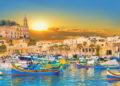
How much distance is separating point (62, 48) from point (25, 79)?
7863 cm

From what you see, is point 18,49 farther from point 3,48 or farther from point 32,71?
point 32,71

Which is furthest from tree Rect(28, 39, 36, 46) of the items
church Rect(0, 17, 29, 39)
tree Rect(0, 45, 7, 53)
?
tree Rect(0, 45, 7, 53)

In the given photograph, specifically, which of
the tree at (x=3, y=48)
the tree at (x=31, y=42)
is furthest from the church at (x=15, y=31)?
the tree at (x=3, y=48)

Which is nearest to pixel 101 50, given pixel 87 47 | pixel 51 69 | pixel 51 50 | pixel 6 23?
pixel 87 47

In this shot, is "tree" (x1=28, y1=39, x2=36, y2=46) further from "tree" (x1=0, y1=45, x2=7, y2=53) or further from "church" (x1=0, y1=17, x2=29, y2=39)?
"tree" (x1=0, y1=45, x2=7, y2=53)

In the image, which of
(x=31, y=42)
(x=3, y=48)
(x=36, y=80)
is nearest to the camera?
(x=36, y=80)

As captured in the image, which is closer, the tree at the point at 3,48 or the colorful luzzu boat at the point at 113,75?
the colorful luzzu boat at the point at 113,75

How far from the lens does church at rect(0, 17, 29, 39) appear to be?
14562 cm

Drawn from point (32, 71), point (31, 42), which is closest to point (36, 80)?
point (32, 71)

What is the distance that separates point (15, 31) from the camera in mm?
148875

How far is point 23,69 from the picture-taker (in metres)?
36.0

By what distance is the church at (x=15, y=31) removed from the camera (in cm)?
14562

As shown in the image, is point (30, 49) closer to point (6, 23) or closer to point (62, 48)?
point (62, 48)

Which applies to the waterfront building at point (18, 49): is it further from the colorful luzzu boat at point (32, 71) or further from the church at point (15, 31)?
the colorful luzzu boat at point (32, 71)
